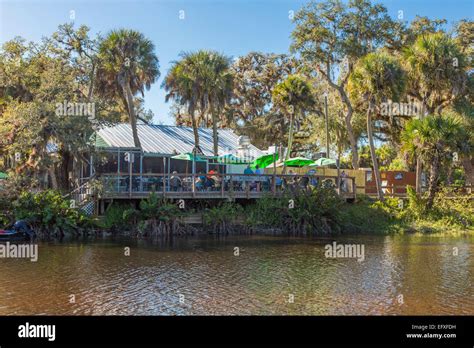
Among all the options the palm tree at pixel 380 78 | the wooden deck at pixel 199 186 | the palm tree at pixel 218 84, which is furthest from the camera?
the palm tree at pixel 218 84

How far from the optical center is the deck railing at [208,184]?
25.4 meters

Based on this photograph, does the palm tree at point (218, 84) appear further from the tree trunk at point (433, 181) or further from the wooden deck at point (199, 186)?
the tree trunk at point (433, 181)

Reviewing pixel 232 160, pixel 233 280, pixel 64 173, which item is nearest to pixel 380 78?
pixel 232 160

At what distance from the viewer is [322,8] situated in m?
35.8

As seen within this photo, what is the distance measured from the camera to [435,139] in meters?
27.7

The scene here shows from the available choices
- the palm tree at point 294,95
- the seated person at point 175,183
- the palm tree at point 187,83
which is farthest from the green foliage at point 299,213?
the palm tree at point 187,83

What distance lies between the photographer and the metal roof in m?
33.8

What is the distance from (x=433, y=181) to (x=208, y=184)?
1258 centimetres

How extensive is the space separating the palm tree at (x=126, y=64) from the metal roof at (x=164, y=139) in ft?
3.96

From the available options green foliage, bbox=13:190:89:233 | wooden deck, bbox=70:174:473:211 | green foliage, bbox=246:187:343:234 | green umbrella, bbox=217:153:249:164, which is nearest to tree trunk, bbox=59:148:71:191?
wooden deck, bbox=70:174:473:211

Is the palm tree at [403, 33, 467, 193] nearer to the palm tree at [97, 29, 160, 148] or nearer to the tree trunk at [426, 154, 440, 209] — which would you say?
the tree trunk at [426, 154, 440, 209]
